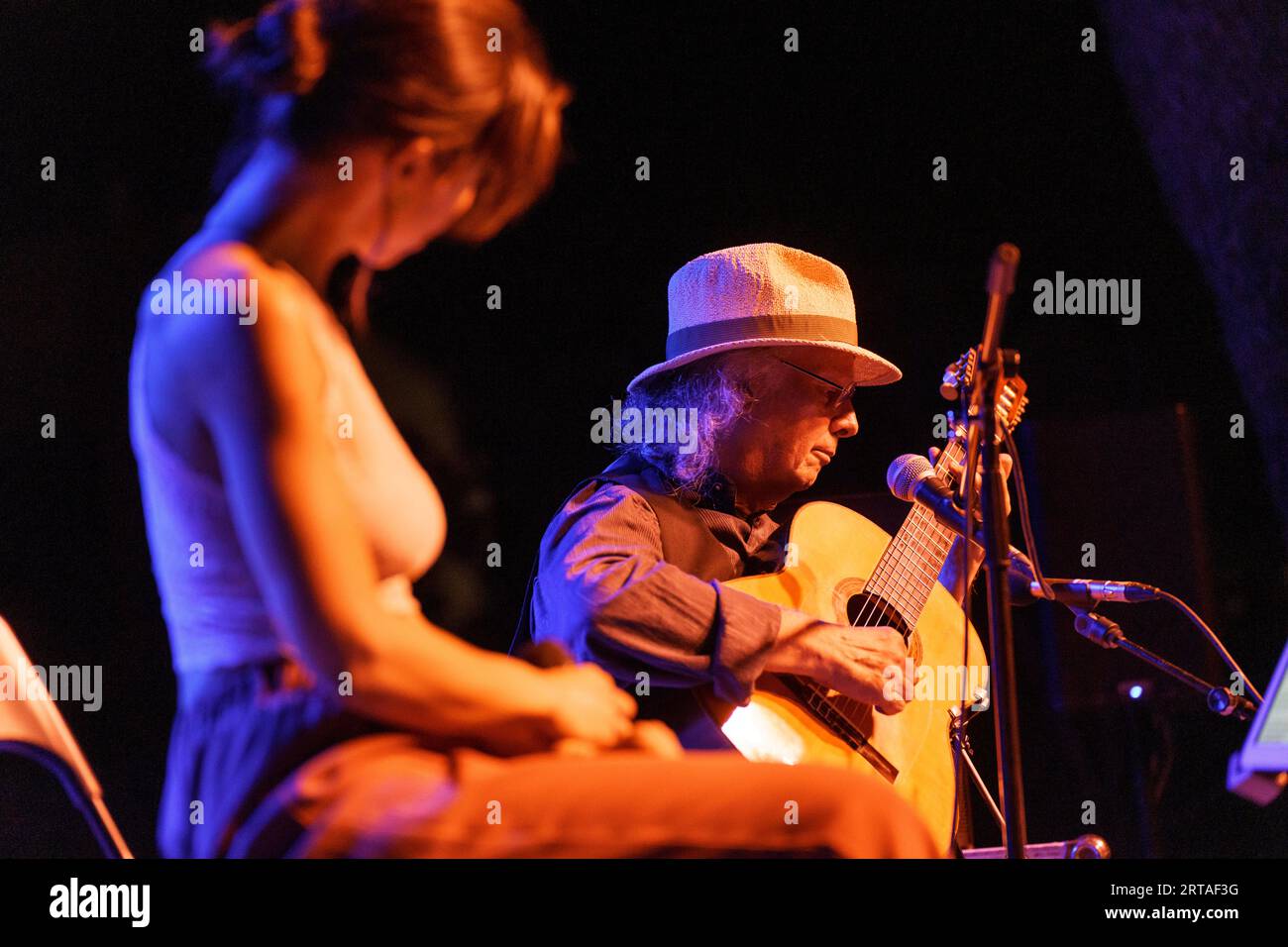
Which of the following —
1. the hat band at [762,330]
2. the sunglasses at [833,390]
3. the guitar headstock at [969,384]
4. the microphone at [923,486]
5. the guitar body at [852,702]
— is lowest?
the guitar body at [852,702]

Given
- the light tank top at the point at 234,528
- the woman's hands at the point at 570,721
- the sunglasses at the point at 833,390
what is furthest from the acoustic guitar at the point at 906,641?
the light tank top at the point at 234,528

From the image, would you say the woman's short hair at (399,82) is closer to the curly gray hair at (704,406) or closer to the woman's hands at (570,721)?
the woman's hands at (570,721)

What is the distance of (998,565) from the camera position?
7.01 ft

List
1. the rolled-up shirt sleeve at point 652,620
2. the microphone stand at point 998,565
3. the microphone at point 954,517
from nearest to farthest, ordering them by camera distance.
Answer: the microphone stand at point 998,565
the rolled-up shirt sleeve at point 652,620
the microphone at point 954,517

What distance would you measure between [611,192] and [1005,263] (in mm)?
1357

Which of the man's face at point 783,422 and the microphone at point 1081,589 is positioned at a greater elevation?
the man's face at point 783,422

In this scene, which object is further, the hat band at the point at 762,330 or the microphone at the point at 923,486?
the hat band at the point at 762,330

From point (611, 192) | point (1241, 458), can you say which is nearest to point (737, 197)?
point (611, 192)

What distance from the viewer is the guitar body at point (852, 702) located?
8.21ft

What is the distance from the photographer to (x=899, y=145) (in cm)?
331

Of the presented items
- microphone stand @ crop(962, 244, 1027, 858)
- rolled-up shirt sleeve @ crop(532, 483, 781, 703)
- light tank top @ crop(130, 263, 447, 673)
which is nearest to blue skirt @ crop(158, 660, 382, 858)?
light tank top @ crop(130, 263, 447, 673)

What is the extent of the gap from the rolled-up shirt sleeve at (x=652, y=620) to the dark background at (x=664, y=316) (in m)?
0.60

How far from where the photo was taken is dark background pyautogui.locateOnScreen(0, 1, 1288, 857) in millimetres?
2887

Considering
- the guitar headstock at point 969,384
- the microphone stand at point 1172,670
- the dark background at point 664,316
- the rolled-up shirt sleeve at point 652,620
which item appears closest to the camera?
the guitar headstock at point 969,384
